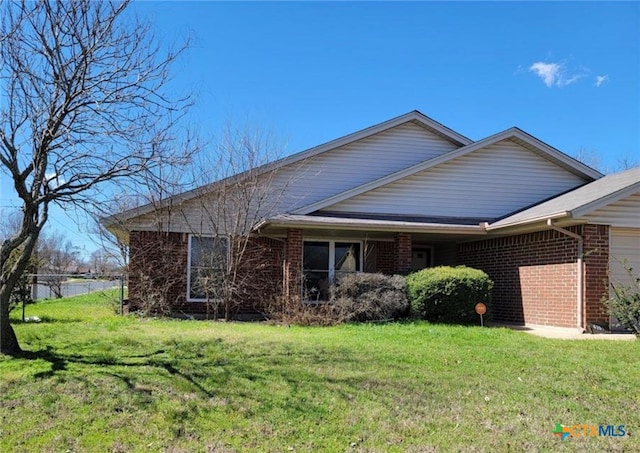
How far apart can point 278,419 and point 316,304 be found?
7558mm

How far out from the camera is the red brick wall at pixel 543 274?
413 inches

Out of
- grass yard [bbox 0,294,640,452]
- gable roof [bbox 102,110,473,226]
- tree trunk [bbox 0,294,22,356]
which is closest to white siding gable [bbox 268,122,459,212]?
gable roof [bbox 102,110,473,226]

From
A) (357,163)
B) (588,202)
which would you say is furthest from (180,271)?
(588,202)

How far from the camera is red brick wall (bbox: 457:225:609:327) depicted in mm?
10484

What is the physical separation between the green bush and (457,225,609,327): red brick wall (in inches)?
60.6

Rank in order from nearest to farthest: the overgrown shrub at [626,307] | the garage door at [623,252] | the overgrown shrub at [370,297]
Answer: the overgrown shrub at [626,307] < the garage door at [623,252] < the overgrown shrub at [370,297]

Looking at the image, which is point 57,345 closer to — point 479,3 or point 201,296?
point 201,296

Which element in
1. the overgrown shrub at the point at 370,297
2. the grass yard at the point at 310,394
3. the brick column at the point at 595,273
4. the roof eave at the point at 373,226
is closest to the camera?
the grass yard at the point at 310,394

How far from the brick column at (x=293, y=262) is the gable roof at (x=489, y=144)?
1266 mm

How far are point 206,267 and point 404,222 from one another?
18.0 ft

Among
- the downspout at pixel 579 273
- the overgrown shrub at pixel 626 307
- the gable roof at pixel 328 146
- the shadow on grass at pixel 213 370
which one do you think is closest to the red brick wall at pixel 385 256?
the gable roof at pixel 328 146

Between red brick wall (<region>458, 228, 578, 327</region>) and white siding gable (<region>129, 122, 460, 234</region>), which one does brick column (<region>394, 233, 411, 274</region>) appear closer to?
red brick wall (<region>458, 228, 578, 327</region>)

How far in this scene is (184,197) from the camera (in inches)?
534

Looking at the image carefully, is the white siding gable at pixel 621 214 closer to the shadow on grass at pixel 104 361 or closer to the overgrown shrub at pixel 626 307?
the overgrown shrub at pixel 626 307
